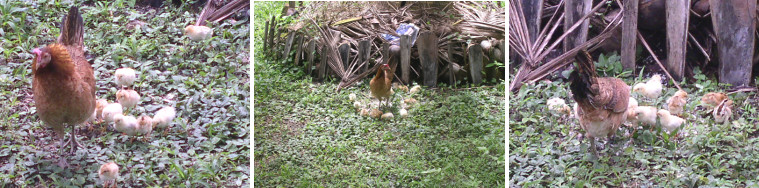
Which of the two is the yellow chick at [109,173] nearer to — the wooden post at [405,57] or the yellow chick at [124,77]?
the yellow chick at [124,77]

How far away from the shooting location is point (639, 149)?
7.13ft

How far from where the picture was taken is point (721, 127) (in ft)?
7.20

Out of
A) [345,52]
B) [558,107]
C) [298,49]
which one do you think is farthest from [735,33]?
[298,49]

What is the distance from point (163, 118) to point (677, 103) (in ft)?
5.52

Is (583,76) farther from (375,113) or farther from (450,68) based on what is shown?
(375,113)

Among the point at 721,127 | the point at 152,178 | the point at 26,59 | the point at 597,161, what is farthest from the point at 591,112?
the point at 26,59

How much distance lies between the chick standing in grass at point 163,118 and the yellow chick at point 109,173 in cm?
21

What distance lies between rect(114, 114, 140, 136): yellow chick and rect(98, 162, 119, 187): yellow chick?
0.15m

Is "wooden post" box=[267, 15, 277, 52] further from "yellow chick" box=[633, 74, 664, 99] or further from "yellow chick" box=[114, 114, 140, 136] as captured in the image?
"yellow chick" box=[633, 74, 664, 99]

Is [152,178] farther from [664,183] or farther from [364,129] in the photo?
[664,183]

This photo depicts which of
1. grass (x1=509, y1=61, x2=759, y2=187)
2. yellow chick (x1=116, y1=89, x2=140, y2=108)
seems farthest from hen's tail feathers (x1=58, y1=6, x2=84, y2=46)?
grass (x1=509, y1=61, x2=759, y2=187)

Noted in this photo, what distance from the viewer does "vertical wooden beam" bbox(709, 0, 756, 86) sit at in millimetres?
2184

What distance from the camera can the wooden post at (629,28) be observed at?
7.25 ft

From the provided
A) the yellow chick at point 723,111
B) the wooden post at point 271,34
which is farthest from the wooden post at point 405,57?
the yellow chick at point 723,111
